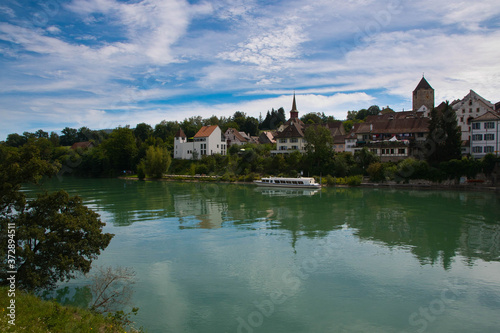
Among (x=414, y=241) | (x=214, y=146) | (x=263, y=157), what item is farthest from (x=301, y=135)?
(x=414, y=241)

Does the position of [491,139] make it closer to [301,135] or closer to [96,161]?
[301,135]

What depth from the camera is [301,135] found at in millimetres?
73125

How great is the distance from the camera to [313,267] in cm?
1848

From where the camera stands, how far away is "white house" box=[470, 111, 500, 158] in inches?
2067

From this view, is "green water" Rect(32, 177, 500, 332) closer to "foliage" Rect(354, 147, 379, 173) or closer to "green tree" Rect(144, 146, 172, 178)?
"foliage" Rect(354, 147, 379, 173)

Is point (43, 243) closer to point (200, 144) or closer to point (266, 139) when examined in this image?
point (200, 144)

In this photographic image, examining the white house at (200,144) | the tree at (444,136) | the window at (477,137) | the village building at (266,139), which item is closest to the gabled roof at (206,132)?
the white house at (200,144)

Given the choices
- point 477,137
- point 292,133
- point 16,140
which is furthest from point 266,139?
point 16,140

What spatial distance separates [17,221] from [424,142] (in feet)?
191

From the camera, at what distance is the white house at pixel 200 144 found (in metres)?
84.4

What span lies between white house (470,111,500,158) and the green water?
22.1 metres

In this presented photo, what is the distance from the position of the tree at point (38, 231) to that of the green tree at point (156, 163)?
205 feet

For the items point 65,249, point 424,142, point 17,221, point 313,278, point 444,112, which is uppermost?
point 444,112

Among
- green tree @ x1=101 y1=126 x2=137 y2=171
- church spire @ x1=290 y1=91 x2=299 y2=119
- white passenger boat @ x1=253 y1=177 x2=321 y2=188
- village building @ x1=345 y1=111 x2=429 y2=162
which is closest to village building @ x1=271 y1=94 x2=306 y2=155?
village building @ x1=345 y1=111 x2=429 y2=162
